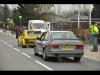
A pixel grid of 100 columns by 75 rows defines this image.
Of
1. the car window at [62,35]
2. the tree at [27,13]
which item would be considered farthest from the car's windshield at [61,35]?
the tree at [27,13]

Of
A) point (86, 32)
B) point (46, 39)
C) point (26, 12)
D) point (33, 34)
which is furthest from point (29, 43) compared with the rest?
point (26, 12)

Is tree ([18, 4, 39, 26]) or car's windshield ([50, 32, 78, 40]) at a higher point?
tree ([18, 4, 39, 26])

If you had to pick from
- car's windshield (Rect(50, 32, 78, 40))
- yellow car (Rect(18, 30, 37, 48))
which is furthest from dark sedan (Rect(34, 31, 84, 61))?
yellow car (Rect(18, 30, 37, 48))

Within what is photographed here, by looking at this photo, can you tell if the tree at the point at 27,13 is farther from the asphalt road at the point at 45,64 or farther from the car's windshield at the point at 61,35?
the car's windshield at the point at 61,35

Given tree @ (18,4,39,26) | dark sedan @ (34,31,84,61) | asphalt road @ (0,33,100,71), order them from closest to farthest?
asphalt road @ (0,33,100,71), dark sedan @ (34,31,84,61), tree @ (18,4,39,26)

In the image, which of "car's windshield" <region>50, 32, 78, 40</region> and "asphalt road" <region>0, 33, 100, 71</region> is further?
"car's windshield" <region>50, 32, 78, 40</region>

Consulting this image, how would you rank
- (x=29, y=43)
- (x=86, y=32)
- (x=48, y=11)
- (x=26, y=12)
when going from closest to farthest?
(x=29, y=43) < (x=86, y=32) < (x=26, y=12) < (x=48, y=11)

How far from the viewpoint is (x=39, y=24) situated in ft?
141

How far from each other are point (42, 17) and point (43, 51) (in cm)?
5844

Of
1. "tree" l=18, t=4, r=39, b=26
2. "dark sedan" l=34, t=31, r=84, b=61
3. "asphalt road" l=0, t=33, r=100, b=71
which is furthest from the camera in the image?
"tree" l=18, t=4, r=39, b=26

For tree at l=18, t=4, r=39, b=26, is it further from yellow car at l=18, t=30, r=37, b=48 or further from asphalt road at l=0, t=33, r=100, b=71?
asphalt road at l=0, t=33, r=100, b=71

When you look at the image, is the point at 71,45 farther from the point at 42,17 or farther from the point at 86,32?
the point at 42,17

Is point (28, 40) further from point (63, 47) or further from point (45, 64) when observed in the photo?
point (45, 64)
